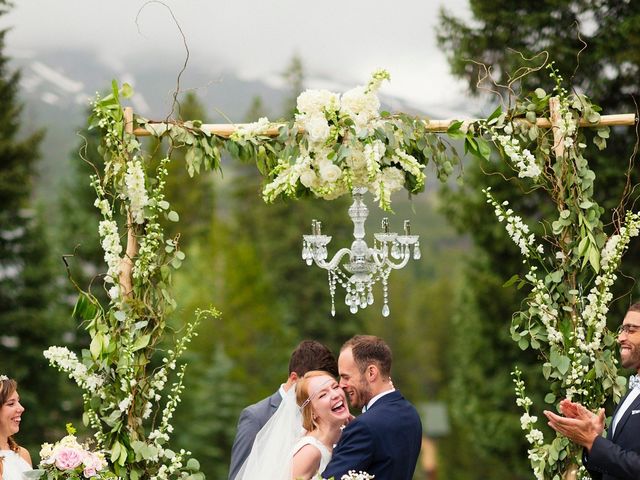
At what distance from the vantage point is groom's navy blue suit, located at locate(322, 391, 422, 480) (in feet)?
14.6

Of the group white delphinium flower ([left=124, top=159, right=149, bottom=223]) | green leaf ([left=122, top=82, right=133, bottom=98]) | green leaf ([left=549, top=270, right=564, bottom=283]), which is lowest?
green leaf ([left=549, top=270, right=564, bottom=283])

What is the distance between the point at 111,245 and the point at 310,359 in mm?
1212

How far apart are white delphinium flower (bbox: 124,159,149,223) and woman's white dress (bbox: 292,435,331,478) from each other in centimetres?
153

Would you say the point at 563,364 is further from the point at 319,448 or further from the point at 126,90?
the point at 126,90

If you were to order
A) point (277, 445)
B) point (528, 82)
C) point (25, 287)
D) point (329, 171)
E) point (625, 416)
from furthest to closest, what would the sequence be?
point (25, 287), point (528, 82), point (329, 171), point (277, 445), point (625, 416)

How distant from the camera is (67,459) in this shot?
16.0ft

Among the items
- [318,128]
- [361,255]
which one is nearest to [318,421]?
[361,255]

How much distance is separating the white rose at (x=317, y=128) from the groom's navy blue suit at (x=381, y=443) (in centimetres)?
146

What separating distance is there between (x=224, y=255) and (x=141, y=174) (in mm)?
26077

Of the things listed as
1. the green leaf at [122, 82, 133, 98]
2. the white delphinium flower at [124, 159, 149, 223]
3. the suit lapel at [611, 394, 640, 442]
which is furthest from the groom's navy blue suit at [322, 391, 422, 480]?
the green leaf at [122, 82, 133, 98]

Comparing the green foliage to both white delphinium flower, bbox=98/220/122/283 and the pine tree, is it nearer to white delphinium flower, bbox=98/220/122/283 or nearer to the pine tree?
the pine tree

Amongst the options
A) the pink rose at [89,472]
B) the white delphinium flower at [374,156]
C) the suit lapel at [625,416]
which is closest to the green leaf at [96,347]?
the pink rose at [89,472]

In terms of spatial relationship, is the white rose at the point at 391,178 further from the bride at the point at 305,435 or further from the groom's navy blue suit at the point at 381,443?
the groom's navy blue suit at the point at 381,443

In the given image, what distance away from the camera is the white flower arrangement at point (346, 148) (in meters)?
5.26
